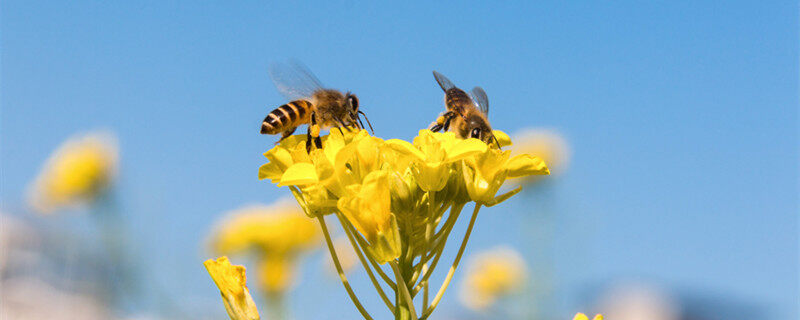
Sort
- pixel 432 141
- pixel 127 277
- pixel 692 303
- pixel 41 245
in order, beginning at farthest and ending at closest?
1. pixel 692 303
2. pixel 41 245
3. pixel 127 277
4. pixel 432 141

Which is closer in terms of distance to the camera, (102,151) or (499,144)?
(499,144)

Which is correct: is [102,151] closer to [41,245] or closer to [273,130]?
[273,130]

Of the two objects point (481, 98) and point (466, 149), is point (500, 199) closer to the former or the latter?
point (466, 149)

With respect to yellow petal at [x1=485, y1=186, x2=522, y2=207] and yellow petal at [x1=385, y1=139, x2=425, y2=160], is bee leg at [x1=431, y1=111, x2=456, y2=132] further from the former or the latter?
yellow petal at [x1=385, y1=139, x2=425, y2=160]

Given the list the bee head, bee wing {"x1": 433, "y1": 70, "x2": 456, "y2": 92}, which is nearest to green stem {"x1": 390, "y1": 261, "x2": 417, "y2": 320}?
the bee head

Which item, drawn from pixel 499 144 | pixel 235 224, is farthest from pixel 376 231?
pixel 235 224

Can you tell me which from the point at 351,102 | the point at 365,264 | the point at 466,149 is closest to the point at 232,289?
the point at 365,264

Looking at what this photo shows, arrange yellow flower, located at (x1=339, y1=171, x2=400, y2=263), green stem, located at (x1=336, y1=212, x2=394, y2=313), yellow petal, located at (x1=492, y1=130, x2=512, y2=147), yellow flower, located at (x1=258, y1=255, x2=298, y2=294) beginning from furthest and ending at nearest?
yellow flower, located at (x1=258, y1=255, x2=298, y2=294)
yellow petal, located at (x1=492, y1=130, x2=512, y2=147)
green stem, located at (x1=336, y1=212, x2=394, y2=313)
yellow flower, located at (x1=339, y1=171, x2=400, y2=263)
